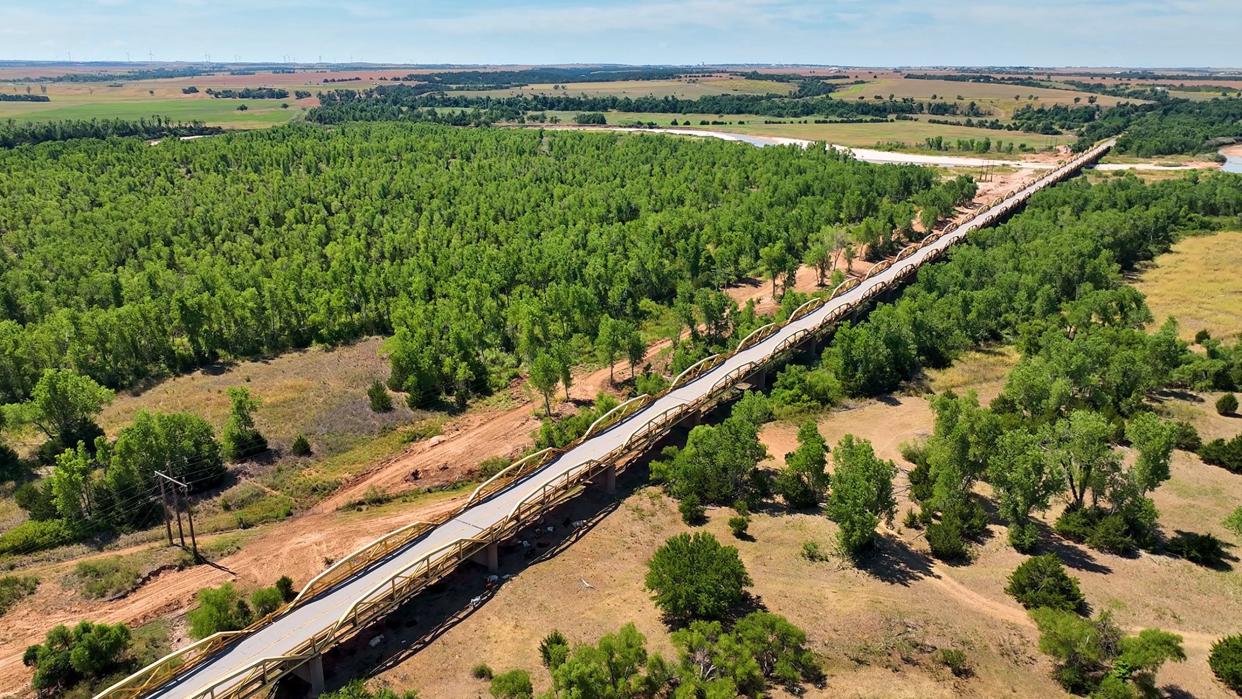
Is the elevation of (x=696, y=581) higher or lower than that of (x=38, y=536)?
higher

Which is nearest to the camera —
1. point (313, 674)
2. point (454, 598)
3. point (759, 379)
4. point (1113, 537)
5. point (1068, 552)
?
point (313, 674)

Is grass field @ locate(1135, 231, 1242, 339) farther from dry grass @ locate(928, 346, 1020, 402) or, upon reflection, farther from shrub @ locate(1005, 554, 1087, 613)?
shrub @ locate(1005, 554, 1087, 613)

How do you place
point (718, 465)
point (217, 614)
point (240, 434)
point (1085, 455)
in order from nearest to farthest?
point (217, 614)
point (1085, 455)
point (718, 465)
point (240, 434)

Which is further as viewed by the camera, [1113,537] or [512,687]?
[1113,537]

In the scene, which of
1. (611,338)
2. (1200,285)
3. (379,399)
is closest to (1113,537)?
(611,338)

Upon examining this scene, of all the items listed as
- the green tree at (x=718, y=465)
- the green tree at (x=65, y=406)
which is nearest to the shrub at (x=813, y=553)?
the green tree at (x=718, y=465)

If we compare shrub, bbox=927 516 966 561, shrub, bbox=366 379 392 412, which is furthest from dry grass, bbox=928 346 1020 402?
shrub, bbox=366 379 392 412

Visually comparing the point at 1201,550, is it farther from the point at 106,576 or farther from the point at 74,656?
the point at 106,576
